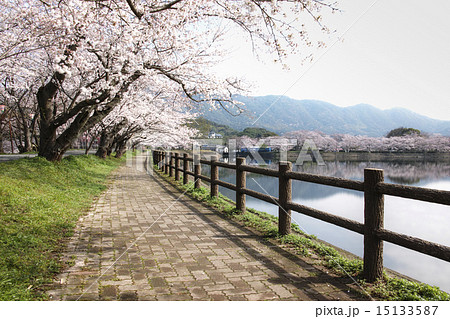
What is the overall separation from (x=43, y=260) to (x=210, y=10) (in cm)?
696

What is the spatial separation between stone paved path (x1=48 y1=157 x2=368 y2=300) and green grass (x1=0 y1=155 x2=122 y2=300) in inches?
9.2

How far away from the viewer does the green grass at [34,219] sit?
310 centimetres

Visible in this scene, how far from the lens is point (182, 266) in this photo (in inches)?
143

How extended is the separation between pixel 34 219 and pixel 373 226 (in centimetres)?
512

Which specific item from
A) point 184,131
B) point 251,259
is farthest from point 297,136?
point 251,259

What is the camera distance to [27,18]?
8.56m

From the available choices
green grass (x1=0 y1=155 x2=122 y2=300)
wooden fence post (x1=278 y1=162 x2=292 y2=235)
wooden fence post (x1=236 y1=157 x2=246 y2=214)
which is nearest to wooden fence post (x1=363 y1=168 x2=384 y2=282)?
wooden fence post (x1=278 y1=162 x2=292 y2=235)

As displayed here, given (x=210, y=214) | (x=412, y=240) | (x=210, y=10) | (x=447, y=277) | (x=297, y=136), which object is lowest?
(x=447, y=277)

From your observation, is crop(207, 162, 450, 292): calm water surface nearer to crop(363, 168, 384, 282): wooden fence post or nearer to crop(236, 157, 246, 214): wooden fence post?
crop(236, 157, 246, 214): wooden fence post

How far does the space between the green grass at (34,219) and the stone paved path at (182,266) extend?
9.2 inches

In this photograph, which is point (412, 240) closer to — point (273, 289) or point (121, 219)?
point (273, 289)

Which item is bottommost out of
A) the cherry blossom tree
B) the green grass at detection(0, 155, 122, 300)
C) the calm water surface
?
the calm water surface

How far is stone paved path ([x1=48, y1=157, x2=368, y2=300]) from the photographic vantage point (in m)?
2.94

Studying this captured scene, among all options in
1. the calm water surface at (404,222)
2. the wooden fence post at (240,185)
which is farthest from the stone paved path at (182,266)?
the calm water surface at (404,222)
